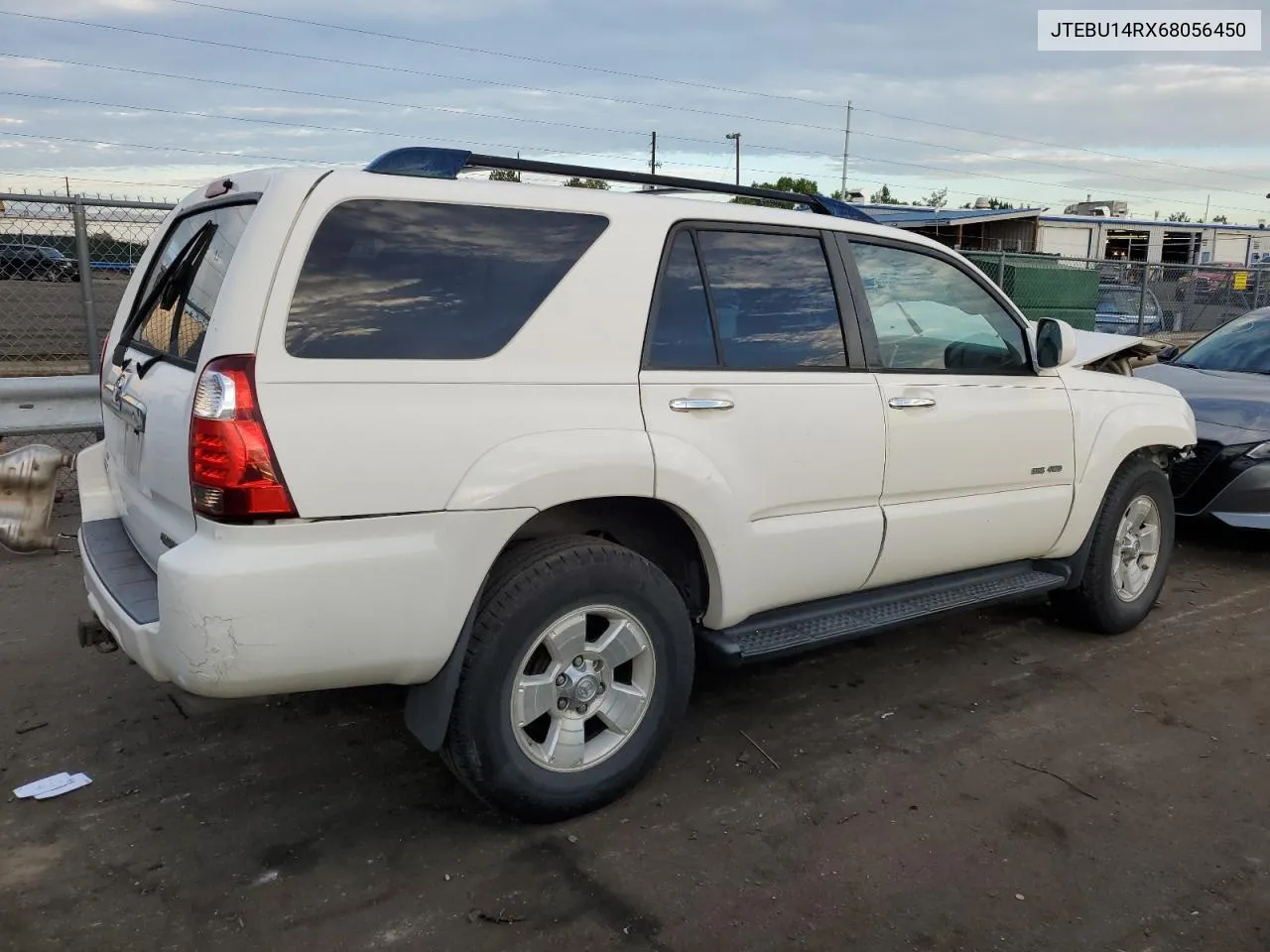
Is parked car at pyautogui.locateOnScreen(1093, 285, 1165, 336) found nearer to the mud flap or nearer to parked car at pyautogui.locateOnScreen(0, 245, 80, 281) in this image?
parked car at pyautogui.locateOnScreen(0, 245, 80, 281)

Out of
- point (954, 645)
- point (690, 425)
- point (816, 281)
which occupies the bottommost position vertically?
point (954, 645)

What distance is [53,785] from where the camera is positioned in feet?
11.0

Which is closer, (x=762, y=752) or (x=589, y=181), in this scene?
(x=762, y=752)

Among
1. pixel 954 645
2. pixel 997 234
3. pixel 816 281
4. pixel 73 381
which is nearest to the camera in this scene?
pixel 816 281

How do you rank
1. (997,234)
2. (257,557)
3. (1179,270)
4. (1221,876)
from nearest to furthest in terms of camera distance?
(257,557), (1221,876), (1179,270), (997,234)

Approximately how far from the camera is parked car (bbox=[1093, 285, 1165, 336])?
50.9 feet

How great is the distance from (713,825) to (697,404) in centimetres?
135

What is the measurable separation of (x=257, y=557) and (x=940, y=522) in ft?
8.60

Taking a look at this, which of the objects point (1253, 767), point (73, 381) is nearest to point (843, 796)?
point (1253, 767)

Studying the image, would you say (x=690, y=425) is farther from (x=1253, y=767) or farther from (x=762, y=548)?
(x=1253, y=767)

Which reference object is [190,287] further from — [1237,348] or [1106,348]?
[1237,348]

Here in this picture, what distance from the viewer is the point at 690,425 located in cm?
327

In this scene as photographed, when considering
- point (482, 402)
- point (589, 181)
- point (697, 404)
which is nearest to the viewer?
point (482, 402)

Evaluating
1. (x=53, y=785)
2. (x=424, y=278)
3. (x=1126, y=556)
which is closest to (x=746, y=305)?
(x=424, y=278)
